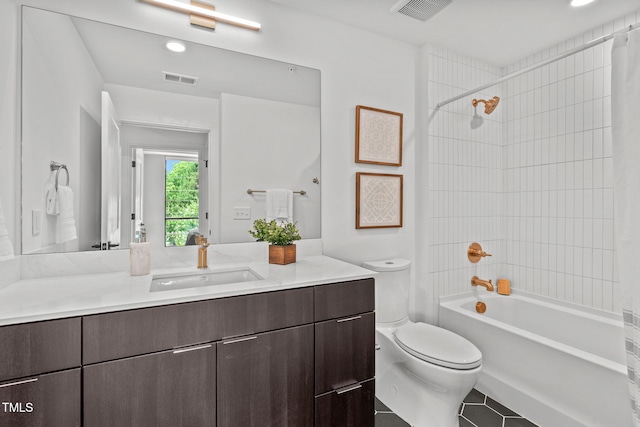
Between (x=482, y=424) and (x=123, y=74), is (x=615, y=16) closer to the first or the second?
(x=482, y=424)

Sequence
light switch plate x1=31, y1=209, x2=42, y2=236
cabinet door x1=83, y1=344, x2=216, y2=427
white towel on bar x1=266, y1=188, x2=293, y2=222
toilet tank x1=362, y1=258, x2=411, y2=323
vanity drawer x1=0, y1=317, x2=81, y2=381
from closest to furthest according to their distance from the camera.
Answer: vanity drawer x1=0, y1=317, x2=81, y2=381, cabinet door x1=83, y1=344, x2=216, y2=427, light switch plate x1=31, y1=209, x2=42, y2=236, white towel on bar x1=266, y1=188, x2=293, y2=222, toilet tank x1=362, y1=258, x2=411, y2=323

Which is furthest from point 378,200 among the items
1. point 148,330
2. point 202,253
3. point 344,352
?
point 148,330

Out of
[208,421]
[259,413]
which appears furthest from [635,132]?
[208,421]

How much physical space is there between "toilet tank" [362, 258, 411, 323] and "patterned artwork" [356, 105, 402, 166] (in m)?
0.72

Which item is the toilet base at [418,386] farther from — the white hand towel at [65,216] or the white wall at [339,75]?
the white hand towel at [65,216]

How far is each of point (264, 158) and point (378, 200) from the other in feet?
2.80

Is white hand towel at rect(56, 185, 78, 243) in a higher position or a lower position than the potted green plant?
higher

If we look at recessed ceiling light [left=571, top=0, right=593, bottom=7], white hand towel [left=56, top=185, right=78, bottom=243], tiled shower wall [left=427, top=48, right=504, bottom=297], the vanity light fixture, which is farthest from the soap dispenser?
recessed ceiling light [left=571, top=0, right=593, bottom=7]

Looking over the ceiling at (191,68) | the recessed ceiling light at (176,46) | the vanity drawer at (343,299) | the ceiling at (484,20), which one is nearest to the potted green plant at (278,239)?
the vanity drawer at (343,299)

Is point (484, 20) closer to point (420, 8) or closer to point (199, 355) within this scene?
point (420, 8)

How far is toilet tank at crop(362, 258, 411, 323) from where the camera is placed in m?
2.00

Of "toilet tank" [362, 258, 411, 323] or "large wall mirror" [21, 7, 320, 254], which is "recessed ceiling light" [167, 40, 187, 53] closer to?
"large wall mirror" [21, 7, 320, 254]

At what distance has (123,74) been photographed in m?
1.53

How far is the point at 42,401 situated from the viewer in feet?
3.08
